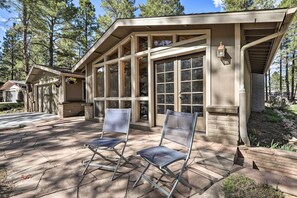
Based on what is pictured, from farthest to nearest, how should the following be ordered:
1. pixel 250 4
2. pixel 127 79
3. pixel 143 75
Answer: pixel 250 4 < pixel 127 79 < pixel 143 75

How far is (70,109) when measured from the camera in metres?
9.45

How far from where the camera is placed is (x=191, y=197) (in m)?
1.84

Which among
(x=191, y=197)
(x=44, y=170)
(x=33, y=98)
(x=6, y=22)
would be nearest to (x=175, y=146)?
(x=191, y=197)

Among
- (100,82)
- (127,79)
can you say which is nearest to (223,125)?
(127,79)

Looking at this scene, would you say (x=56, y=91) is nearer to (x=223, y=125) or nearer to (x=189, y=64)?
(x=189, y=64)

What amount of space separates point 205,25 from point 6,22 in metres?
13.9

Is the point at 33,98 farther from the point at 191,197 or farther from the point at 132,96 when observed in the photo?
the point at 191,197

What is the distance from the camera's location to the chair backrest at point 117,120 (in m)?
2.68

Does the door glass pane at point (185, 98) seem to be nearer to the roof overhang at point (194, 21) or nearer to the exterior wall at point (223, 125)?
the exterior wall at point (223, 125)

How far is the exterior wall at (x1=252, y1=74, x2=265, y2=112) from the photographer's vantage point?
9.53 metres

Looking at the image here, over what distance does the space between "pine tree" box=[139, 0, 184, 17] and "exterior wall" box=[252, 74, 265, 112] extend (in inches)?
361

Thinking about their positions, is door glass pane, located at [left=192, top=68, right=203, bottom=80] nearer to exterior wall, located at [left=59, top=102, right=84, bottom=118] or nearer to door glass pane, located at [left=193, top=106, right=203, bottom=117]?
door glass pane, located at [left=193, top=106, right=203, bottom=117]

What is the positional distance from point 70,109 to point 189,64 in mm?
7623

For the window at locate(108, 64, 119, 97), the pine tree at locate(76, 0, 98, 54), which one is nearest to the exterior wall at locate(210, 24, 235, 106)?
the window at locate(108, 64, 119, 97)
